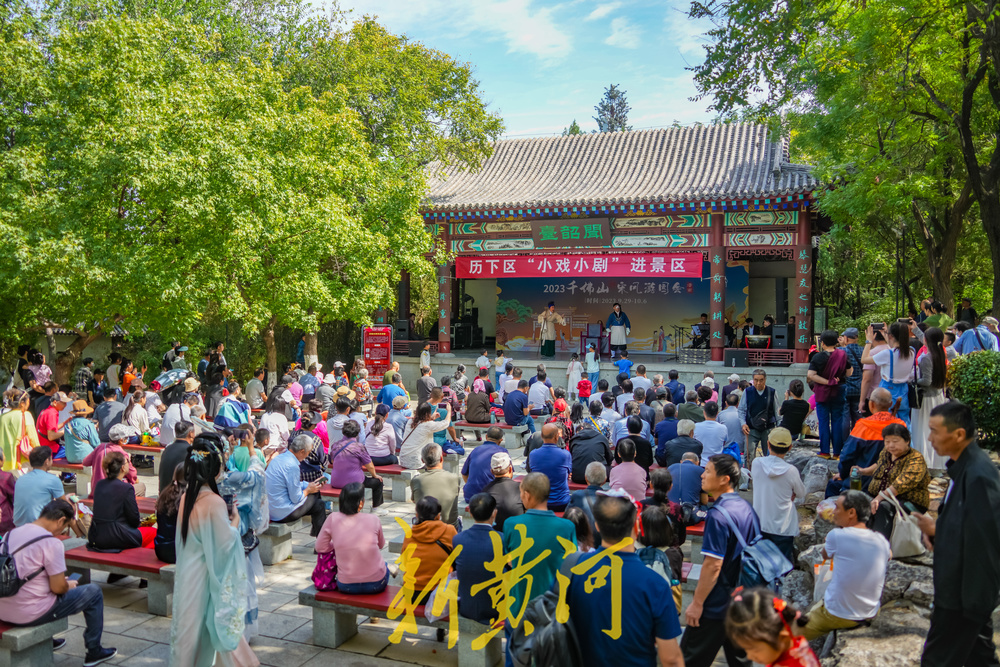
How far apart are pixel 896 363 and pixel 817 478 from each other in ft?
5.19

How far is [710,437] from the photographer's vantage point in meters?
7.69

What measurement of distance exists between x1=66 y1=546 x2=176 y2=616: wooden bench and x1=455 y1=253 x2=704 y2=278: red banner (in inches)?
543

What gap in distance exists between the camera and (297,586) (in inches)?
250

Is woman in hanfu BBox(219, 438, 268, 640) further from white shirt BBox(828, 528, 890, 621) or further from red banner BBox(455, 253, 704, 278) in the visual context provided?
red banner BBox(455, 253, 704, 278)

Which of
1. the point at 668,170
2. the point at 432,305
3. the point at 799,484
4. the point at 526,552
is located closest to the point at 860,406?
the point at 799,484

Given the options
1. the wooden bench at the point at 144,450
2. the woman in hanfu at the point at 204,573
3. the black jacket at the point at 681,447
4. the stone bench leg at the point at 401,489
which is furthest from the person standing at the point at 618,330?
the woman in hanfu at the point at 204,573

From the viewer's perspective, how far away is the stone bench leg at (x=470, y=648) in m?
4.66

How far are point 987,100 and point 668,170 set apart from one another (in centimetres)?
790

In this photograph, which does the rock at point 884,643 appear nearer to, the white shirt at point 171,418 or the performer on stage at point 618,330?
the white shirt at point 171,418

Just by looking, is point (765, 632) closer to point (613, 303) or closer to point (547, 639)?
point (547, 639)

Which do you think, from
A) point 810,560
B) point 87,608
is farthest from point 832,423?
point 87,608

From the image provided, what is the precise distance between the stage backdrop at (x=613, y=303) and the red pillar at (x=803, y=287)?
14.5 ft

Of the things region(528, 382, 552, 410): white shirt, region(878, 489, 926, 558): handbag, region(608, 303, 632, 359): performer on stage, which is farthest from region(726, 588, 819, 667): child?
region(608, 303, 632, 359): performer on stage

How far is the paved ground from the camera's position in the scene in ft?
16.3
